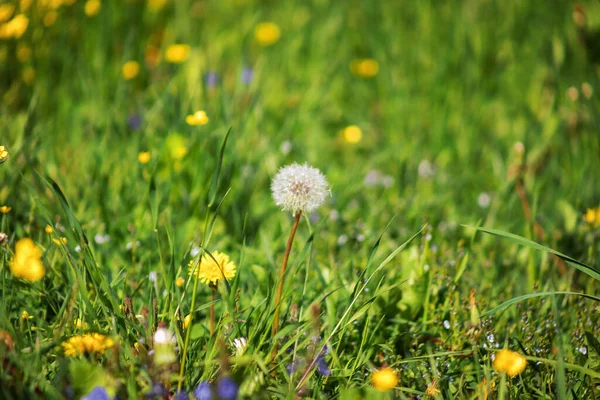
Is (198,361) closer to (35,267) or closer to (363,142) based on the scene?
(35,267)

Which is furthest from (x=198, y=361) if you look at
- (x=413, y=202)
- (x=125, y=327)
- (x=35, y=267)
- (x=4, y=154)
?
(x=413, y=202)

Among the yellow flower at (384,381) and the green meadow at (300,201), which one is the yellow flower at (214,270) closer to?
the green meadow at (300,201)

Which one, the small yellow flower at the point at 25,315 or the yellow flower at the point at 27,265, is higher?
the yellow flower at the point at 27,265

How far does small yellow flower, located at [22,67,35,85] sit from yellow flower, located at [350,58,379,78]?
68.3 inches

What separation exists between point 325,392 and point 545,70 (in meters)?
2.48

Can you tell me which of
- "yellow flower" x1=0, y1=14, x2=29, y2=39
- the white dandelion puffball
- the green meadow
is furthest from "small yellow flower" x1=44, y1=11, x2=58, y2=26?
the white dandelion puffball

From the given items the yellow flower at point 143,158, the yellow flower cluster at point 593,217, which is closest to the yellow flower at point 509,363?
the yellow flower cluster at point 593,217

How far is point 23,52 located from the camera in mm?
2549

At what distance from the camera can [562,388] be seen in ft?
3.76

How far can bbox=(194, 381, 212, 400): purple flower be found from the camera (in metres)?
1.18

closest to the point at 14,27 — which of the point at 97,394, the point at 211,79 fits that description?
the point at 211,79

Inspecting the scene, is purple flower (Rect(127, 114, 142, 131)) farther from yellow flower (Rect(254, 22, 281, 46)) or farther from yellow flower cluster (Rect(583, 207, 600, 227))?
yellow flower cluster (Rect(583, 207, 600, 227))

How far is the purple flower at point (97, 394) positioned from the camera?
1.09m

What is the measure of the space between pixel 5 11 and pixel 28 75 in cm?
33
